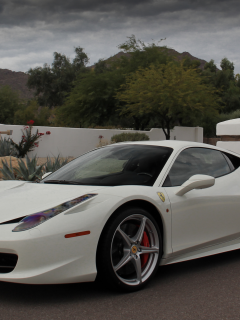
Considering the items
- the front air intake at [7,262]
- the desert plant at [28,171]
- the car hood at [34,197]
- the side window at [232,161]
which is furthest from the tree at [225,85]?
the front air intake at [7,262]

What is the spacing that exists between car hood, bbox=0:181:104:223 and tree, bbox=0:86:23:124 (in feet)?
154

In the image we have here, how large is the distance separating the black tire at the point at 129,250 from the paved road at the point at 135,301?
0.46ft

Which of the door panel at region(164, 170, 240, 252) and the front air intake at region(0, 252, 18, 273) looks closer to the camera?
the front air intake at region(0, 252, 18, 273)

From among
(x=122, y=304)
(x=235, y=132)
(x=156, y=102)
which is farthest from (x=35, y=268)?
(x=156, y=102)

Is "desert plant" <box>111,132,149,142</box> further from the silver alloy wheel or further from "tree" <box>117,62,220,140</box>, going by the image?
the silver alloy wheel

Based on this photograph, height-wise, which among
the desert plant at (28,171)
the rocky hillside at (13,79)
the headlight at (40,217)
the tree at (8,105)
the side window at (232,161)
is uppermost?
the rocky hillside at (13,79)

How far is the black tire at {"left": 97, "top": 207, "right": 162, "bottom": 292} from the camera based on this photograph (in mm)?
3535

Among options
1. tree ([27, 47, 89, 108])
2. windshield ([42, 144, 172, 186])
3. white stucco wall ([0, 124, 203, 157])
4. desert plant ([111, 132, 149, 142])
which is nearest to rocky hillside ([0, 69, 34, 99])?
tree ([27, 47, 89, 108])

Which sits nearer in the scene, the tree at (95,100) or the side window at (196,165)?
the side window at (196,165)

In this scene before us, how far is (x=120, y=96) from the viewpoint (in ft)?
96.9

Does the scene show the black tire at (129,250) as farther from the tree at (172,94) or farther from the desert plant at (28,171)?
the tree at (172,94)

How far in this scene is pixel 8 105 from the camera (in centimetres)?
5141

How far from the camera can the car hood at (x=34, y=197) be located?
3.55m

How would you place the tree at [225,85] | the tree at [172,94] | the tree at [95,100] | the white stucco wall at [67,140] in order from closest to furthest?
the tree at [172,94] < the white stucco wall at [67,140] < the tree at [95,100] < the tree at [225,85]
